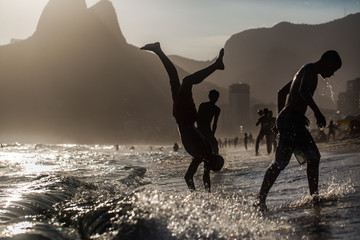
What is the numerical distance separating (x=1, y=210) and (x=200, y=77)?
2.82 metres

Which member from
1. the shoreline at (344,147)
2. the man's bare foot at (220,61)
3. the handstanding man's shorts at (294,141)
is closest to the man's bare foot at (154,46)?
the man's bare foot at (220,61)

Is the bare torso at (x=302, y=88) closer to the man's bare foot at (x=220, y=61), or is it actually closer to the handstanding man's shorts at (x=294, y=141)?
the handstanding man's shorts at (x=294, y=141)

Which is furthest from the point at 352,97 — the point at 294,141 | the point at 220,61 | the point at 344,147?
the point at 294,141

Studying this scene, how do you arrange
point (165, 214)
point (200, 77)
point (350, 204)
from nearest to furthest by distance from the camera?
point (165, 214) → point (350, 204) → point (200, 77)

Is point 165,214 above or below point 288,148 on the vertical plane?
below

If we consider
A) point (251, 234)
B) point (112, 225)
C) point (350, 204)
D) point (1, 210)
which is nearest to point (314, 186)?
point (350, 204)

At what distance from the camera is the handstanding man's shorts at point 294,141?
4.79m

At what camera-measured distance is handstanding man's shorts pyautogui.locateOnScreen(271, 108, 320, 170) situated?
15.7ft

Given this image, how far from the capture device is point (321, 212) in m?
4.34

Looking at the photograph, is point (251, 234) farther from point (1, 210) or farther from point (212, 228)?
point (1, 210)

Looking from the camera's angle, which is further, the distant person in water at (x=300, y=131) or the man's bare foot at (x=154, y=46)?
the man's bare foot at (x=154, y=46)

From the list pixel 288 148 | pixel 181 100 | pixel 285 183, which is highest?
pixel 181 100

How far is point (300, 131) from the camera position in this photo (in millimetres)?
4793

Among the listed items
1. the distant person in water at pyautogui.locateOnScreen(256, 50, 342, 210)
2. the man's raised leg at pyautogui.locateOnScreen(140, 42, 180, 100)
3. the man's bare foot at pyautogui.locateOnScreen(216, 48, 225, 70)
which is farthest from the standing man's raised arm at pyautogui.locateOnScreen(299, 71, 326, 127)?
the man's raised leg at pyautogui.locateOnScreen(140, 42, 180, 100)
